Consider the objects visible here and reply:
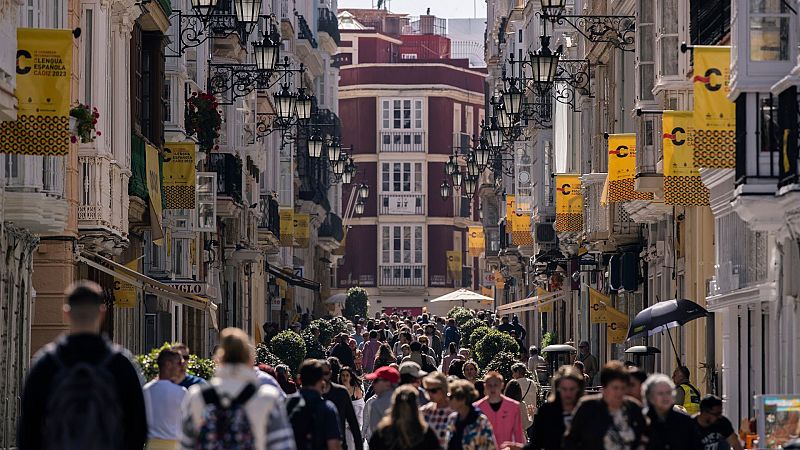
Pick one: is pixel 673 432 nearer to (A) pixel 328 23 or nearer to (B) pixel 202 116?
(B) pixel 202 116

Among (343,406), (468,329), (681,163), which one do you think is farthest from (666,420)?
(468,329)

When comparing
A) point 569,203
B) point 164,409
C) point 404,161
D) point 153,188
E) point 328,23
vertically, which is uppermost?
point 328,23

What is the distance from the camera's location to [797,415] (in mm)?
15812

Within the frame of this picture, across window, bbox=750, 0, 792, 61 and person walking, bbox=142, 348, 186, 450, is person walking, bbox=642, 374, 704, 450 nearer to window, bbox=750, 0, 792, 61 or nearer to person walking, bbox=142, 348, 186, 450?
person walking, bbox=142, 348, 186, 450

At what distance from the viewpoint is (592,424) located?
1245 centimetres

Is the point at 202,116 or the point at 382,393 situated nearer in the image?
the point at 382,393

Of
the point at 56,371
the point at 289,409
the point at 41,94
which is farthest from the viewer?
the point at 41,94

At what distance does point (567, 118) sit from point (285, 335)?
40.6 ft

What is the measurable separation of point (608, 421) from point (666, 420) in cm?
102

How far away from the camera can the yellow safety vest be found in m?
23.2

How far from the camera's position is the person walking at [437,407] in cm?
1480

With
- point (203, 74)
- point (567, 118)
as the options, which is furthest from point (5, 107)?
point (567, 118)

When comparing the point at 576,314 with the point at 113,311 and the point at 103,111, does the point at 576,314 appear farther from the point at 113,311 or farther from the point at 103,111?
the point at 103,111

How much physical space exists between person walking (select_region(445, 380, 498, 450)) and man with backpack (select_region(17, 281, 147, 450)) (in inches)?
158
